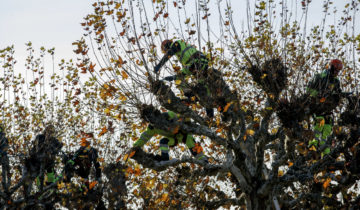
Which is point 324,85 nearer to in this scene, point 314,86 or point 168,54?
point 314,86

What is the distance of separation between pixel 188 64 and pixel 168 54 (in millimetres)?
537

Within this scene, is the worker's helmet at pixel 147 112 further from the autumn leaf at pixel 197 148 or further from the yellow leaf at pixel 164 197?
the yellow leaf at pixel 164 197

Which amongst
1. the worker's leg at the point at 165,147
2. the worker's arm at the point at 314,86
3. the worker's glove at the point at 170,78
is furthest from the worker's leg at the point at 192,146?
the worker's arm at the point at 314,86

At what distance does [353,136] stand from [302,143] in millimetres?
981

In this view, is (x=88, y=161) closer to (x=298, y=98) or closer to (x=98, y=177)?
(x=98, y=177)

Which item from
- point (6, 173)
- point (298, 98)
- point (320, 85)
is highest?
point (320, 85)

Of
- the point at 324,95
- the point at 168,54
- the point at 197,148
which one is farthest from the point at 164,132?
the point at 324,95

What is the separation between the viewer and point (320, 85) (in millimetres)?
6664

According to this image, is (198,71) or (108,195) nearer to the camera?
(198,71)

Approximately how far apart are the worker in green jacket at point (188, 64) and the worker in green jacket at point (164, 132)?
30.2 inches

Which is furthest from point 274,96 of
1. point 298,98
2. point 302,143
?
point 302,143

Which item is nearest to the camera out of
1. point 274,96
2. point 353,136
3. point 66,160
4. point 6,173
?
point 353,136

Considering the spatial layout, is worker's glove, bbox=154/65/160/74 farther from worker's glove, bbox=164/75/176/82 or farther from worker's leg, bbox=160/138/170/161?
worker's leg, bbox=160/138/170/161

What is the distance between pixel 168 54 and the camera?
7305mm
